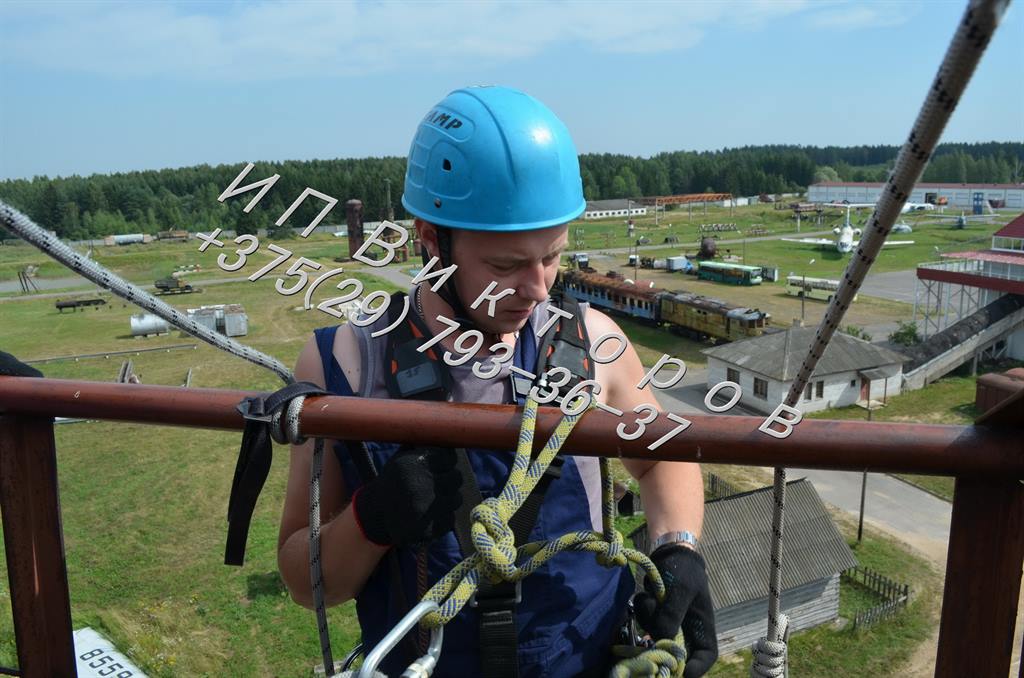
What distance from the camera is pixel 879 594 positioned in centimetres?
1229

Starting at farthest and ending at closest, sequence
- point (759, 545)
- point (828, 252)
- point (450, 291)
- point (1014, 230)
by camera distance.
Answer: point (828, 252) < point (1014, 230) < point (759, 545) < point (450, 291)

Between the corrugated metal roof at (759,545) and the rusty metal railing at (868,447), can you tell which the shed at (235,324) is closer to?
the corrugated metal roof at (759,545)

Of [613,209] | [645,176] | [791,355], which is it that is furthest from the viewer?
[645,176]

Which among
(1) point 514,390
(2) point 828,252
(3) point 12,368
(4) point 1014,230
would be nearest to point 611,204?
(2) point 828,252

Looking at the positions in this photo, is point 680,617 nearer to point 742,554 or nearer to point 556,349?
point 556,349

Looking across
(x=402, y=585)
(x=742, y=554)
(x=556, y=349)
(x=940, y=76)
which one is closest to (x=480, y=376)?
(x=556, y=349)

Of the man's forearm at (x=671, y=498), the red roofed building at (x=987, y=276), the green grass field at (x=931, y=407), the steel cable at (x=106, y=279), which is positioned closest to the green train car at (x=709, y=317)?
the green grass field at (x=931, y=407)

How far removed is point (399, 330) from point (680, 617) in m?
1.01

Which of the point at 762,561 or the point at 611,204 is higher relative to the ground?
the point at 611,204

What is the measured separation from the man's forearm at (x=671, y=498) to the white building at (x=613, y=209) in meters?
92.3

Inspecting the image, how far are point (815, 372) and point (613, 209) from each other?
78.6 meters

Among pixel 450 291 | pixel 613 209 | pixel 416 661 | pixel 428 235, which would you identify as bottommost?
pixel 416 661

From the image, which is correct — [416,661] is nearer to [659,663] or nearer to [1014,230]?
[659,663]

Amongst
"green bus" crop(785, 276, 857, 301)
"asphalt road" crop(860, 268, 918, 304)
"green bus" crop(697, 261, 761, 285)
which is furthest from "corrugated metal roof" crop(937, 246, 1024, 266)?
"green bus" crop(697, 261, 761, 285)
